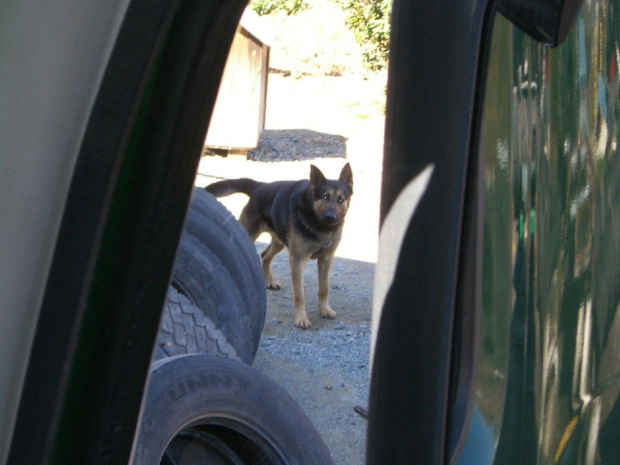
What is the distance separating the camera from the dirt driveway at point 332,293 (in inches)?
196

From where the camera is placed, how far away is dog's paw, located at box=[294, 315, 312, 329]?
6.64 meters

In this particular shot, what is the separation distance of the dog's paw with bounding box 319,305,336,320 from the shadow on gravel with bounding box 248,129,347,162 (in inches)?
267

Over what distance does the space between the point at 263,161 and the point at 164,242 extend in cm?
1265

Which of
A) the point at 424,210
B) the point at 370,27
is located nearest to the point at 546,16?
the point at 424,210

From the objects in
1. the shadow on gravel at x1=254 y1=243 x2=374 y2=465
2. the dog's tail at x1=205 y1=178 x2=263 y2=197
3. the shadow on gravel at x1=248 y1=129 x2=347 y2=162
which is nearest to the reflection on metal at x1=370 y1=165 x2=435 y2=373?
the shadow on gravel at x1=254 y1=243 x2=374 y2=465

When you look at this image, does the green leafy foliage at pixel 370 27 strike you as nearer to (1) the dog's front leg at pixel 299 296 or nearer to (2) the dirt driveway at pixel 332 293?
(2) the dirt driveway at pixel 332 293

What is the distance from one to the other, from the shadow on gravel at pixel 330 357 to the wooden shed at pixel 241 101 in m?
4.84

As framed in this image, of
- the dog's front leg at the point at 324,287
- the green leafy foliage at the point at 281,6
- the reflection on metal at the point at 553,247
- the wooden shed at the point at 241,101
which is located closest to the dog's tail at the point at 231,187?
the dog's front leg at the point at 324,287

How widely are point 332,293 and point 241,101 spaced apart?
5.91 meters

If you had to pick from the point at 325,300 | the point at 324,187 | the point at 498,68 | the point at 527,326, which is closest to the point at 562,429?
the point at 527,326

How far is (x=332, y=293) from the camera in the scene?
7711 mm

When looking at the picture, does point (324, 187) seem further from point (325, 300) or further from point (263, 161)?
point (263, 161)

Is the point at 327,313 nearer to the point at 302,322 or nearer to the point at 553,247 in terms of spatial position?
the point at 302,322

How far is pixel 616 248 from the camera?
127cm
